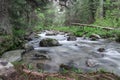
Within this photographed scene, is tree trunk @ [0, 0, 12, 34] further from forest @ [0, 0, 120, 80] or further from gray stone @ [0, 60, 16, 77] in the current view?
gray stone @ [0, 60, 16, 77]

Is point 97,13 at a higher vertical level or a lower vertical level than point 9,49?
higher

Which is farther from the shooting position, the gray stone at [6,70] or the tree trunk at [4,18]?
the tree trunk at [4,18]

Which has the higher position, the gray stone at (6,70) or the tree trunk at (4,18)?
the tree trunk at (4,18)

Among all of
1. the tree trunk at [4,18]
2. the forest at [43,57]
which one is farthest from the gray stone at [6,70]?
the tree trunk at [4,18]

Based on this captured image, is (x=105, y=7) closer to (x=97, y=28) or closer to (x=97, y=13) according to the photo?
(x=97, y=13)

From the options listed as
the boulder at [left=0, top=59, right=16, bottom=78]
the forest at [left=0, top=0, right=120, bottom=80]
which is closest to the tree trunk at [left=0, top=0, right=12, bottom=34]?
the forest at [left=0, top=0, right=120, bottom=80]

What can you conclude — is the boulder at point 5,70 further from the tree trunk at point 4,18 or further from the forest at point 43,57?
the tree trunk at point 4,18

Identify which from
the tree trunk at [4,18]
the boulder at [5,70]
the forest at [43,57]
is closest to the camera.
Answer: the boulder at [5,70]

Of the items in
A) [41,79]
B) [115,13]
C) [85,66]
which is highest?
[115,13]

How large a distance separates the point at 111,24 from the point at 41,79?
13166 mm

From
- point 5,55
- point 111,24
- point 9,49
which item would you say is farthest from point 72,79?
point 111,24

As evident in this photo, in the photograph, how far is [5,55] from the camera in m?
6.48

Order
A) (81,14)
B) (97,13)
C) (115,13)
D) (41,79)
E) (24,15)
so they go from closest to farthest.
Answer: (41,79), (24,15), (115,13), (97,13), (81,14)

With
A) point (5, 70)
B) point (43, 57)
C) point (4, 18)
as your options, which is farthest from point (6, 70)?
point (4, 18)
